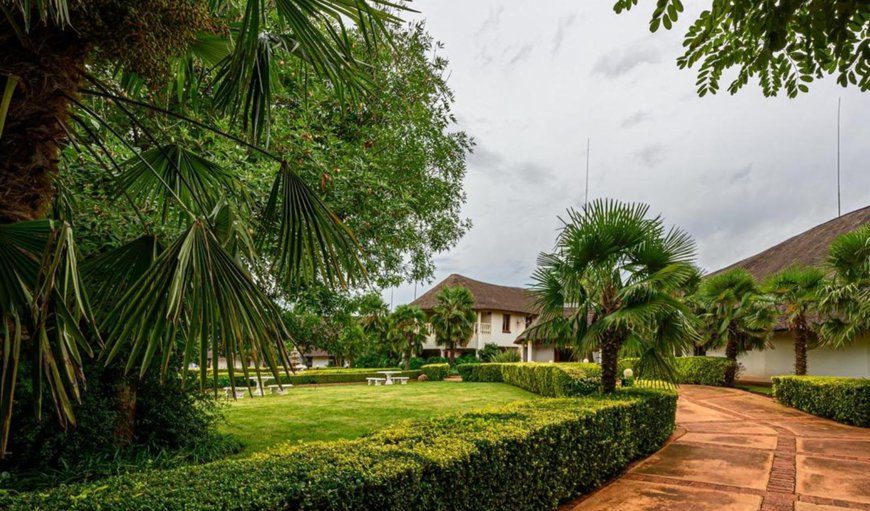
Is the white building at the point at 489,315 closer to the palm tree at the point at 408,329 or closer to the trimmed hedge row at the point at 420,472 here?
the palm tree at the point at 408,329

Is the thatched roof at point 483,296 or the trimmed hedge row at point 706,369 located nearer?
the trimmed hedge row at point 706,369

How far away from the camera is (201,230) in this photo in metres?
2.76

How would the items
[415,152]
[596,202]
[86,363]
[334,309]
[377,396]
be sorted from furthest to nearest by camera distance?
[377,396]
[415,152]
[334,309]
[596,202]
[86,363]

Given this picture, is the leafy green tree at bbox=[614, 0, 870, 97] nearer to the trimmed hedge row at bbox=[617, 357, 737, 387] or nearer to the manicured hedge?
the manicured hedge

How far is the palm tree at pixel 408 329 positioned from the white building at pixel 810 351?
51.8 ft

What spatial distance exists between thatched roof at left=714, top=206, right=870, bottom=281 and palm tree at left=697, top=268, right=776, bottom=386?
144 inches

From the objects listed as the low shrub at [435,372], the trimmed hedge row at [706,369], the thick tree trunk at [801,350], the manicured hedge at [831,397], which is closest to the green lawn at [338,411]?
the low shrub at [435,372]

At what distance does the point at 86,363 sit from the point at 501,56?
306 inches

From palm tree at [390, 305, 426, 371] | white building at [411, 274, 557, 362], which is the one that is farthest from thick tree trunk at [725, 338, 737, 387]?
palm tree at [390, 305, 426, 371]

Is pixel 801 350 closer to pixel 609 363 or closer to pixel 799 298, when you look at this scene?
pixel 799 298

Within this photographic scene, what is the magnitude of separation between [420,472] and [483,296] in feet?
118

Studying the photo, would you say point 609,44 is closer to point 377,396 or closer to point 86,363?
point 86,363

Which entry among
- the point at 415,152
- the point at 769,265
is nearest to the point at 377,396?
the point at 415,152

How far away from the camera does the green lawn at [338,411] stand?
941cm
